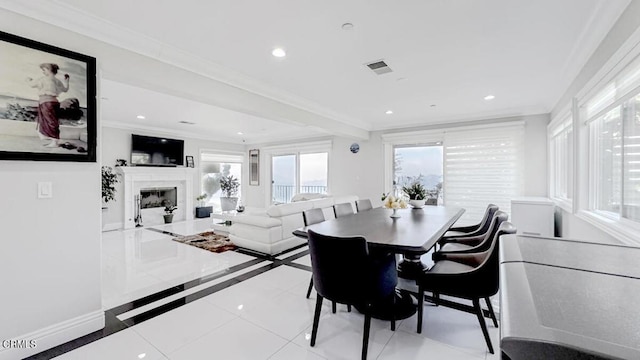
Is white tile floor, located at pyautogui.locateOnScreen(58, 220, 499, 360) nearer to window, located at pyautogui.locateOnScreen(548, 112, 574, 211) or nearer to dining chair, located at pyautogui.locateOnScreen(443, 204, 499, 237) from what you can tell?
dining chair, located at pyautogui.locateOnScreen(443, 204, 499, 237)

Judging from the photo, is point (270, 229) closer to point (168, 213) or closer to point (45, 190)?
point (45, 190)

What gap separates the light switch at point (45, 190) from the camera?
2.01 meters

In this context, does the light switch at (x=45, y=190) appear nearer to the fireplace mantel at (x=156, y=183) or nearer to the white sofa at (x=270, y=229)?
the white sofa at (x=270, y=229)

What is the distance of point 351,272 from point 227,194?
7982 mm

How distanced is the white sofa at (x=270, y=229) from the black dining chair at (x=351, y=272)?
7.51 feet

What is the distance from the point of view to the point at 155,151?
7117mm

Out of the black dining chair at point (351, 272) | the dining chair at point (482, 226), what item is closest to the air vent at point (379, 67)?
the dining chair at point (482, 226)

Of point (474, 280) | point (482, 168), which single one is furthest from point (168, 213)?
point (482, 168)

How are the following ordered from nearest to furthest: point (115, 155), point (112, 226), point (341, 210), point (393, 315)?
point (393, 315), point (341, 210), point (112, 226), point (115, 155)

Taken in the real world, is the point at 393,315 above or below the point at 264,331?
above

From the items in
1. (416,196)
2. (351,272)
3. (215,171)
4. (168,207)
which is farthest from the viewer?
(215,171)

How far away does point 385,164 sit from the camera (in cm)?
661

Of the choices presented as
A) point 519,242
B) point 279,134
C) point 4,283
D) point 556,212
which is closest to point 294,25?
point 519,242

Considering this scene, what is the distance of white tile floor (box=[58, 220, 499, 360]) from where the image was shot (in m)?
1.97
